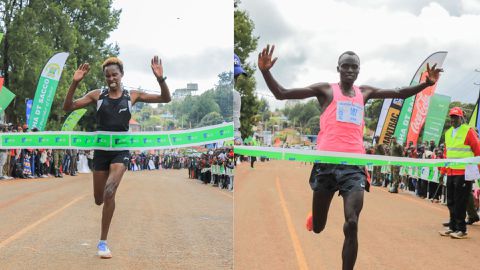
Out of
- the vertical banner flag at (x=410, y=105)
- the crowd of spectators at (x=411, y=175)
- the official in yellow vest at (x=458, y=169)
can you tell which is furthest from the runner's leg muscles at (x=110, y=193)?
the official in yellow vest at (x=458, y=169)

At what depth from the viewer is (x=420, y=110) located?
19.1ft

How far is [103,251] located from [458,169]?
4.42 meters

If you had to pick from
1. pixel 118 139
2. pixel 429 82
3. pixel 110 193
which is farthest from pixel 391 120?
pixel 110 193

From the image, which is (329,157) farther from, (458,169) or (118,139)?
(458,169)

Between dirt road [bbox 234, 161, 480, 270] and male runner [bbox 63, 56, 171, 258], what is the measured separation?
939 mm

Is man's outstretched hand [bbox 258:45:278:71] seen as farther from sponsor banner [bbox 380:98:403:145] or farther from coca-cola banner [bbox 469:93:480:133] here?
coca-cola banner [bbox 469:93:480:133]

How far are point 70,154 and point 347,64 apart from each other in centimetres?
201

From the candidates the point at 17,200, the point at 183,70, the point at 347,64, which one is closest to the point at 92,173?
the point at 17,200

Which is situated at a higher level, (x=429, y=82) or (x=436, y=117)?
(x=429, y=82)

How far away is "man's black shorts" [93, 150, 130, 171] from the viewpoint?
4.96m

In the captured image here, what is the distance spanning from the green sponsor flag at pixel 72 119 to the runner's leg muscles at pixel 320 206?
1.66m

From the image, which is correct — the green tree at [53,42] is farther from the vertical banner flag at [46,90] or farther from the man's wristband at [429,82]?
the man's wristband at [429,82]

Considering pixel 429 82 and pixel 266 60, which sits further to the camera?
pixel 429 82

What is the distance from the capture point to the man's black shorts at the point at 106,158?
4.96 metres
